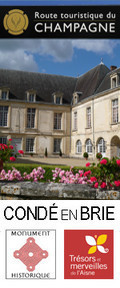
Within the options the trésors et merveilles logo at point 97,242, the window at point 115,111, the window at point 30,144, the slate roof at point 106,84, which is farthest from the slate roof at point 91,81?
the trésors et merveilles logo at point 97,242

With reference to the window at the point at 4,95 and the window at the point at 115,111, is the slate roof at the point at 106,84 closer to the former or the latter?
the window at the point at 115,111

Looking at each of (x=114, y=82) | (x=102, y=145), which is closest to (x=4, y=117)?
(x=102, y=145)

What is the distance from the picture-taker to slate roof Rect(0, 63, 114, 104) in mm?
16109

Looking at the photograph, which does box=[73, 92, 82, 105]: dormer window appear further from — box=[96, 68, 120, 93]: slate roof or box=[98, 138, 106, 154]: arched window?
box=[98, 138, 106, 154]: arched window

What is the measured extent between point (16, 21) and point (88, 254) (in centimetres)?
231

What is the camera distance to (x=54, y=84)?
629 inches

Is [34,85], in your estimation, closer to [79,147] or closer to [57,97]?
[57,97]

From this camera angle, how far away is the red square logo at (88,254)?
1667mm

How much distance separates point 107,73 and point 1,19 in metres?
15.6

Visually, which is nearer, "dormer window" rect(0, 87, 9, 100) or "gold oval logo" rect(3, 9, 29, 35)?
"gold oval logo" rect(3, 9, 29, 35)

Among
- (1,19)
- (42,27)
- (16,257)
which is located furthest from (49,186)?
(1,19)

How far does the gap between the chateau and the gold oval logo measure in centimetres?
1097

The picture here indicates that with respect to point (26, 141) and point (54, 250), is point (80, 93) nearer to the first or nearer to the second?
point (26, 141)

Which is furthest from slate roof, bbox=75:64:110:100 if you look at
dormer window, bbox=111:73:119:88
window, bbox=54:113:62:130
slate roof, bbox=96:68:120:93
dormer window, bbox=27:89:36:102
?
dormer window, bbox=27:89:36:102
